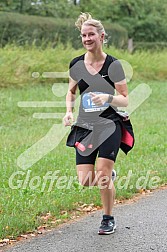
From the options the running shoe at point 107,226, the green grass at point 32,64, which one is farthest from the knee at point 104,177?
the green grass at point 32,64

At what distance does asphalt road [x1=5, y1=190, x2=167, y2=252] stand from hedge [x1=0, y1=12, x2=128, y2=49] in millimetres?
16138

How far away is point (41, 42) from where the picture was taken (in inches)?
959

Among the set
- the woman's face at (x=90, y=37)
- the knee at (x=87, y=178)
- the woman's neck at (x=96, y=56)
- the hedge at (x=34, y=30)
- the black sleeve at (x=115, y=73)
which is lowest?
the hedge at (x=34, y=30)

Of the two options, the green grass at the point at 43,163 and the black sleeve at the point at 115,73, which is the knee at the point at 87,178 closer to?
the green grass at the point at 43,163

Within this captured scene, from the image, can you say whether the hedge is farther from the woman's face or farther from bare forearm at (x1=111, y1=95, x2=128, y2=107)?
bare forearm at (x1=111, y1=95, x2=128, y2=107)

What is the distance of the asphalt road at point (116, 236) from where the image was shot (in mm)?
5145

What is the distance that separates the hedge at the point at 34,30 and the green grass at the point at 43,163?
7.42 m

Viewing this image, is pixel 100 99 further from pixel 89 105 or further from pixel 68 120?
pixel 68 120

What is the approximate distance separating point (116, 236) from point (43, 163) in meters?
3.44

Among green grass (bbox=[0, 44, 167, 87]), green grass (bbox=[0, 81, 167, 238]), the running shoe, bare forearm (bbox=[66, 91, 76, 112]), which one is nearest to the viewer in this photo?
the running shoe

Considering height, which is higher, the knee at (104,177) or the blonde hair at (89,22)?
Result: the blonde hair at (89,22)

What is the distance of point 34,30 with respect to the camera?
24.5 metres

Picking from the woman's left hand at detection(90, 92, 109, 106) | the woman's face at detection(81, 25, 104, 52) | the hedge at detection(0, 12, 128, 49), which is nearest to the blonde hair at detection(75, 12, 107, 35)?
the woman's face at detection(81, 25, 104, 52)

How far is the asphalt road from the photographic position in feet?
16.9
